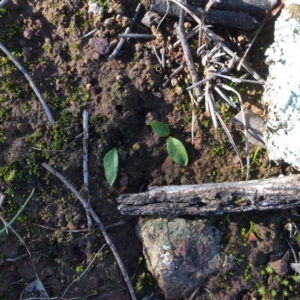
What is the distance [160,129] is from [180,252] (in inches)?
35.2

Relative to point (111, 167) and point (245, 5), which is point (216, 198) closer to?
point (111, 167)

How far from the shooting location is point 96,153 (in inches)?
116

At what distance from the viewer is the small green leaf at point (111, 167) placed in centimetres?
292

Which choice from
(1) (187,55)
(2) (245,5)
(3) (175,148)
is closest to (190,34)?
(1) (187,55)

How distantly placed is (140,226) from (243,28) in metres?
1.63

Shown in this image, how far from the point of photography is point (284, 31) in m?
2.75

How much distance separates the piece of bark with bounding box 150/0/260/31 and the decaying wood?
114cm

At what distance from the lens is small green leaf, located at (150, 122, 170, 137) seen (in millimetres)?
2963

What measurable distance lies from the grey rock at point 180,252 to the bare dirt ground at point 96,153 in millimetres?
91

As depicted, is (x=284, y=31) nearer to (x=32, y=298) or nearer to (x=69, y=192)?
(x=69, y=192)

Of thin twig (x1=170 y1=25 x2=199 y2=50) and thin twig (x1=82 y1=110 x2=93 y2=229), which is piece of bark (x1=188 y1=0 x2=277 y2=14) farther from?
thin twig (x1=82 y1=110 x2=93 y2=229)

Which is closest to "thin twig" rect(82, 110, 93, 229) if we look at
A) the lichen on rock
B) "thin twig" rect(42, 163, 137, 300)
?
"thin twig" rect(42, 163, 137, 300)

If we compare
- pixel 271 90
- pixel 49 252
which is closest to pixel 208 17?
pixel 271 90

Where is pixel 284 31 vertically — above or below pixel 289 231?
above
